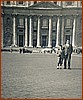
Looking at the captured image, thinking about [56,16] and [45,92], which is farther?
[56,16]

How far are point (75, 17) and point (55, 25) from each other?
5671mm

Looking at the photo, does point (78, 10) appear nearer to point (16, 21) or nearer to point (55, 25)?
point (55, 25)

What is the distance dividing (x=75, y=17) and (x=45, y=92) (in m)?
62.6

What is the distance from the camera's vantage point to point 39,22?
71250 mm

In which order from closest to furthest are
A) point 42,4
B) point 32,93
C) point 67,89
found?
point 32,93
point 67,89
point 42,4

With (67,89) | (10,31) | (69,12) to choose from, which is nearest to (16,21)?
(10,31)

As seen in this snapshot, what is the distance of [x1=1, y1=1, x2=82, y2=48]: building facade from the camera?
2763 inches

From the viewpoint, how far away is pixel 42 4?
70.0 meters

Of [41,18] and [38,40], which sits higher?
[41,18]

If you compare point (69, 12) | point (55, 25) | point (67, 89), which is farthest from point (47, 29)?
point (67, 89)

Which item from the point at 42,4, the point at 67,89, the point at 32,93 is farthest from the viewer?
the point at 42,4

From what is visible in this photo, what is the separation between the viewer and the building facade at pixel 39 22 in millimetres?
70188

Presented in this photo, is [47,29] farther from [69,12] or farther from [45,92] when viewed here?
[45,92]

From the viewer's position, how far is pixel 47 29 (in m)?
72.4
